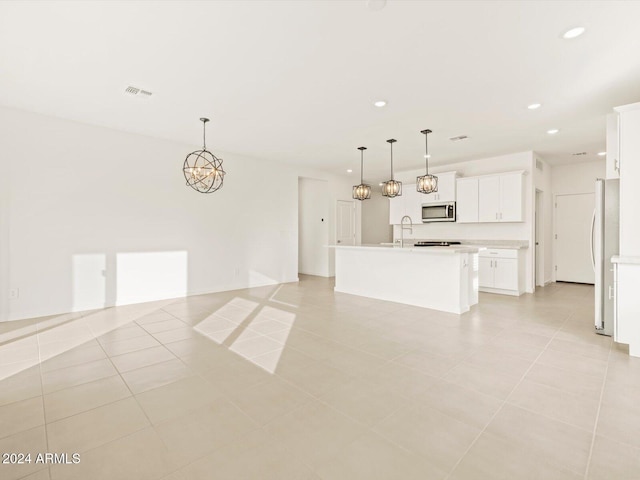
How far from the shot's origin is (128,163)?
5.04m

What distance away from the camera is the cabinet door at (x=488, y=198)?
6.15 m

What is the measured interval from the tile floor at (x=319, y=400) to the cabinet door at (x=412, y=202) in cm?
370

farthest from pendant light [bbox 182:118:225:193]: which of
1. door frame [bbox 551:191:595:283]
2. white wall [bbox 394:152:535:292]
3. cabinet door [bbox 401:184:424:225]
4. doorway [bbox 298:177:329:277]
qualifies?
door frame [bbox 551:191:595:283]

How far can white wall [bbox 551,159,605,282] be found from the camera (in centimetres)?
682

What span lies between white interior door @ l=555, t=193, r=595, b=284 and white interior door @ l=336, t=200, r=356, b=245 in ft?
15.8

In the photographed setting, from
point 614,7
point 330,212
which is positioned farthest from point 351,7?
point 330,212

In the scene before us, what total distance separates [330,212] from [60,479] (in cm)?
720

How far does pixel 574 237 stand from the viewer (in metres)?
7.18

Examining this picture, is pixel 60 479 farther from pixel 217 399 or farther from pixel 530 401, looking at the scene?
pixel 530 401

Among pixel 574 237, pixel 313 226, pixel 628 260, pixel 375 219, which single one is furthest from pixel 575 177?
pixel 313 226

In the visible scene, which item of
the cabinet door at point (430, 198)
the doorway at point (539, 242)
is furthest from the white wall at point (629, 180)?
the doorway at point (539, 242)

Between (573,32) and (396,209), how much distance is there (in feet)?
17.8

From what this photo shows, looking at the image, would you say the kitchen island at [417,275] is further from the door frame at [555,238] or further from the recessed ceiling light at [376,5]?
the door frame at [555,238]

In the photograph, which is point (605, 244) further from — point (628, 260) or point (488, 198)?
point (488, 198)
